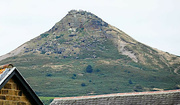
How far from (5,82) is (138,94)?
34.1 ft

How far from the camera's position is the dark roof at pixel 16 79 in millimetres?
10955

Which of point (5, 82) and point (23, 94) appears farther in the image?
point (23, 94)

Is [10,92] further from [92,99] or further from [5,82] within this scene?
[92,99]

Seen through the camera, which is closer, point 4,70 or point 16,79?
point 4,70

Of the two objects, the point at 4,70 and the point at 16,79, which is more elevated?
the point at 4,70

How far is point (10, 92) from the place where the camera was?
11.4m

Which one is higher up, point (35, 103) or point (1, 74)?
point (1, 74)

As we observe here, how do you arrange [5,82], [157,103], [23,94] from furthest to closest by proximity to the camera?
[157,103] < [23,94] < [5,82]

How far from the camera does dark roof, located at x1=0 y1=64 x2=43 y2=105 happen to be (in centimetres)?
1095

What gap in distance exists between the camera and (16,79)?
1152cm

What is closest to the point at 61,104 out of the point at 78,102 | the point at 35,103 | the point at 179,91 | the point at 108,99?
the point at 78,102

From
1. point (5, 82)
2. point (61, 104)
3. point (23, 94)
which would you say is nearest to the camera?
point (5, 82)

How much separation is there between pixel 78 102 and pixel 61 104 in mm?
940

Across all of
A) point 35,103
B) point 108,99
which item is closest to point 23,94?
point 35,103
